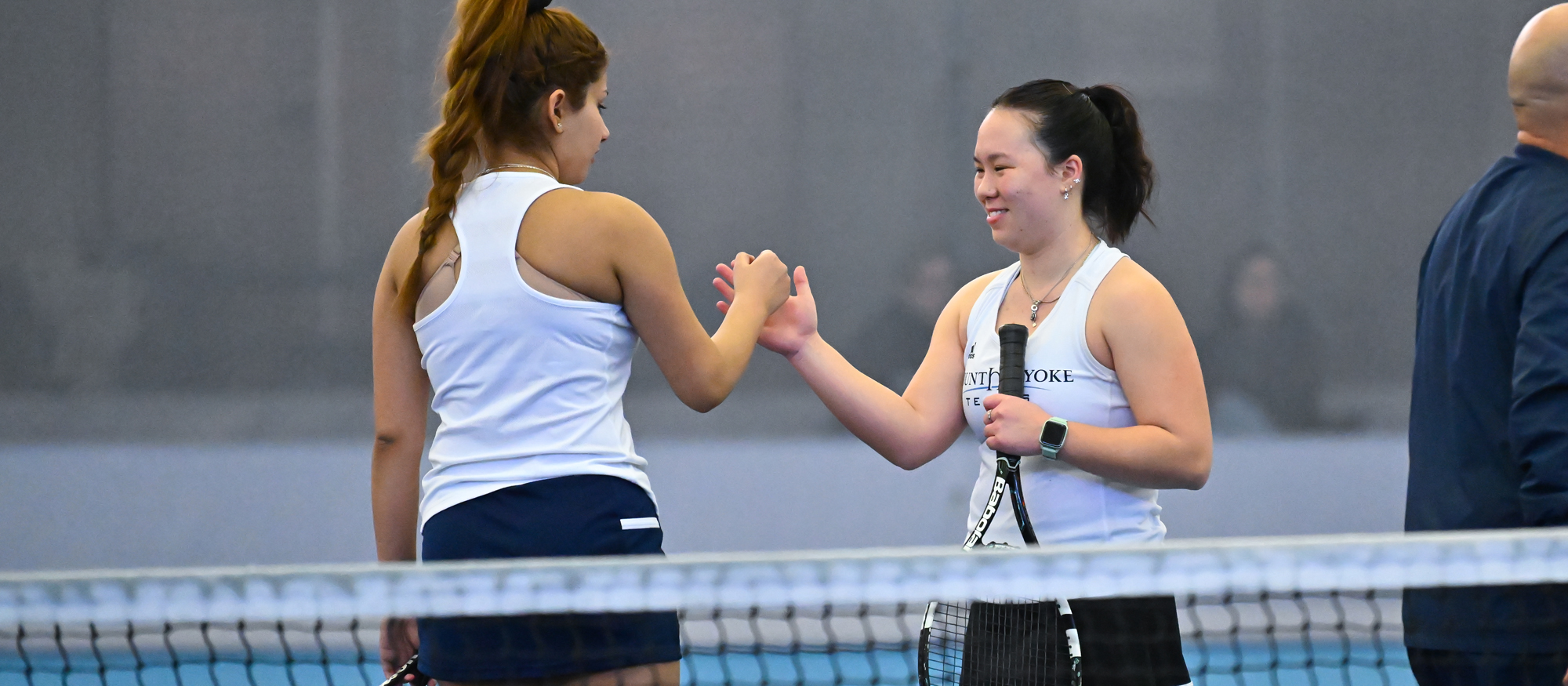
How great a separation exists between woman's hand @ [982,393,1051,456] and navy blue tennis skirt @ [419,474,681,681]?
1.69 ft

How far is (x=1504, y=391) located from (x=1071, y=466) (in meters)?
0.53

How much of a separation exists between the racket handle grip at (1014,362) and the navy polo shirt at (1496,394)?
0.50 meters

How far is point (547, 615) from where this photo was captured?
51.9 inches

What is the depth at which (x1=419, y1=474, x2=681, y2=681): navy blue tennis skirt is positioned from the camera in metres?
1.29

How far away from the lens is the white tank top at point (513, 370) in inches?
52.1

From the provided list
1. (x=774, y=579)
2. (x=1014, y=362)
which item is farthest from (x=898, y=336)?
(x=774, y=579)

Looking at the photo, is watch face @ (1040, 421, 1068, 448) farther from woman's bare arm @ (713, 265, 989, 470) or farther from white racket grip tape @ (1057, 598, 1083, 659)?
woman's bare arm @ (713, 265, 989, 470)

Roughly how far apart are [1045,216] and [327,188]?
3.95m

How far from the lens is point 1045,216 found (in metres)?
1.79

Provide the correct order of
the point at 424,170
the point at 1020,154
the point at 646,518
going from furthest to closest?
1. the point at 424,170
2. the point at 1020,154
3. the point at 646,518

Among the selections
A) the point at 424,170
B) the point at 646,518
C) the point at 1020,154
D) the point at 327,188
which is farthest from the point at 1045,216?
the point at 327,188

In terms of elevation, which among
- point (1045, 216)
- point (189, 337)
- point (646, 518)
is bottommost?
point (189, 337)

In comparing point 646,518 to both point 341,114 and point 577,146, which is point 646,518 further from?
point 341,114

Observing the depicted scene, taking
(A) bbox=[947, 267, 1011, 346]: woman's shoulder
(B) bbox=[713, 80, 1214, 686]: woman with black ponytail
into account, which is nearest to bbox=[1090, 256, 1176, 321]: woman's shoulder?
(B) bbox=[713, 80, 1214, 686]: woman with black ponytail
